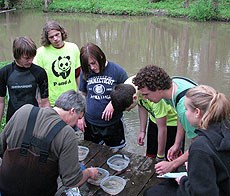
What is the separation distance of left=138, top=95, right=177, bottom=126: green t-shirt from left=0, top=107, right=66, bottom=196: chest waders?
Answer: 117 centimetres

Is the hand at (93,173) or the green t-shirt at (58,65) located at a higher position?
the green t-shirt at (58,65)

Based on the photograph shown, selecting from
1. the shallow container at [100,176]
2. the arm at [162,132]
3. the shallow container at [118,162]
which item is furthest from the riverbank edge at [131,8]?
the shallow container at [100,176]

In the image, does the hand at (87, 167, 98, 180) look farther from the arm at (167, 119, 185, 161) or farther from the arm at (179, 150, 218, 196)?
the arm at (179, 150, 218, 196)

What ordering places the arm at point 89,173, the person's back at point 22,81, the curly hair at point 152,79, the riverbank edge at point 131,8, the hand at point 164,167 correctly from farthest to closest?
the riverbank edge at point 131,8 < the person's back at point 22,81 < the hand at point 164,167 < the curly hair at point 152,79 < the arm at point 89,173

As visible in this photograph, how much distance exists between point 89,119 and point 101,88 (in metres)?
0.39

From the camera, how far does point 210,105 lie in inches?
69.4

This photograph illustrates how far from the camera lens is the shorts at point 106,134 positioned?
3.37m

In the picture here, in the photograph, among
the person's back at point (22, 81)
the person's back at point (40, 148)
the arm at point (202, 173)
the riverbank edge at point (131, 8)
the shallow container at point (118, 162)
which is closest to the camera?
the arm at point (202, 173)

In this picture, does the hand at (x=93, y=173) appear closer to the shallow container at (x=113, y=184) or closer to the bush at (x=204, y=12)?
the shallow container at (x=113, y=184)

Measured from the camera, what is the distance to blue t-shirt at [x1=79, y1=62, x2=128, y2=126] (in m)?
3.20

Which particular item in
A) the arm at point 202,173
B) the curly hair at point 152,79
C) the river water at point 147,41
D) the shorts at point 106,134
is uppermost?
the curly hair at point 152,79

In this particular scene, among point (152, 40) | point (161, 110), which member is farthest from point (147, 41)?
point (161, 110)

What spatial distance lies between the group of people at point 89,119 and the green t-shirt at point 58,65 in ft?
0.04

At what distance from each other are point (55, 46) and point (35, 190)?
2046mm
